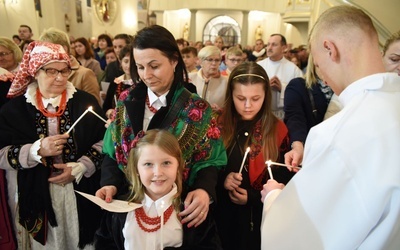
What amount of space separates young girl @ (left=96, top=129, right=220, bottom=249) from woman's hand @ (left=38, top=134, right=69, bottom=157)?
0.61 meters

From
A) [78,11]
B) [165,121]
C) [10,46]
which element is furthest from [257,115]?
[78,11]

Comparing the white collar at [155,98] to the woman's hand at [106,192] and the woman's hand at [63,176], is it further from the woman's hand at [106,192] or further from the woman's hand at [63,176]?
the woman's hand at [63,176]

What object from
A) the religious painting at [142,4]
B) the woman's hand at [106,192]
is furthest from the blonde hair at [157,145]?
the religious painting at [142,4]

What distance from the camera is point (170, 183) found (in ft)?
4.79

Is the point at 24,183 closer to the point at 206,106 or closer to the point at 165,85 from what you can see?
the point at 165,85

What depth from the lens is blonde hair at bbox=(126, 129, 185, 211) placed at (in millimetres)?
1438

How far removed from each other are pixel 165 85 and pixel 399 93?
1.07 m

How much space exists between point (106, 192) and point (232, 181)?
0.73m

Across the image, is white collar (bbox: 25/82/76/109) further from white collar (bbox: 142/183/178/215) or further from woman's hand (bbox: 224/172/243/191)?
woman's hand (bbox: 224/172/243/191)

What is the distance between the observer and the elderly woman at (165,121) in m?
1.55

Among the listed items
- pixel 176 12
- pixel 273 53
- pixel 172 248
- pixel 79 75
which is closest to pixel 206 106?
pixel 172 248

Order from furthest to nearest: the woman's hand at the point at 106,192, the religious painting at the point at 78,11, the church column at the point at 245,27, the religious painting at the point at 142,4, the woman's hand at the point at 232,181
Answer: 1. the religious painting at the point at 142,4
2. the church column at the point at 245,27
3. the religious painting at the point at 78,11
4. the woman's hand at the point at 232,181
5. the woman's hand at the point at 106,192

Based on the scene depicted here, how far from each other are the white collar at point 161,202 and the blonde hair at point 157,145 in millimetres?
24

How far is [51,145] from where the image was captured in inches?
72.8
